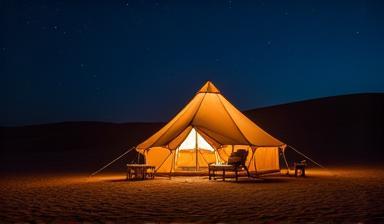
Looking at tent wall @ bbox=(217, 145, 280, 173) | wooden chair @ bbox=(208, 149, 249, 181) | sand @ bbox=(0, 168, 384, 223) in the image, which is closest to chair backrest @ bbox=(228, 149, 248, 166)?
wooden chair @ bbox=(208, 149, 249, 181)

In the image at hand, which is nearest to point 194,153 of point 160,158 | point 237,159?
point 160,158

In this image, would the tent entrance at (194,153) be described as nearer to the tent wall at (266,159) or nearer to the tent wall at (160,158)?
the tent wall at (160,158)

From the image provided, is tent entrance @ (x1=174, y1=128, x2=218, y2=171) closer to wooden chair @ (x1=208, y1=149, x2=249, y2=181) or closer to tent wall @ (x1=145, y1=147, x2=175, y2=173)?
tent wall @ (x1=145, y1=147, x2=175, y2=173)

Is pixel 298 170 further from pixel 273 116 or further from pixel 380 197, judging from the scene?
pixel 273 116

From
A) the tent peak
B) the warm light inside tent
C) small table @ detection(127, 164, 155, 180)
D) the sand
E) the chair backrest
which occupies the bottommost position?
the sand

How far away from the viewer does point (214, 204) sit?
9.09m

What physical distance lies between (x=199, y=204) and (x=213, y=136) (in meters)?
7.52

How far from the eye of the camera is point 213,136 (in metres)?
16.5

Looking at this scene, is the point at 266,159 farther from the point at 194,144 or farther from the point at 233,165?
the point at 194,144

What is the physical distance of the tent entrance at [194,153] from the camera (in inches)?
771

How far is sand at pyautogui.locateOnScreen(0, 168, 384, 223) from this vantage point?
7.51 meters

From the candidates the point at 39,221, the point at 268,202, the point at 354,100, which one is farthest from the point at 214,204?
the point at 354,100

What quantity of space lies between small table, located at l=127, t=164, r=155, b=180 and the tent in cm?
66

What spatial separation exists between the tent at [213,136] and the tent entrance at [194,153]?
0.35 m
